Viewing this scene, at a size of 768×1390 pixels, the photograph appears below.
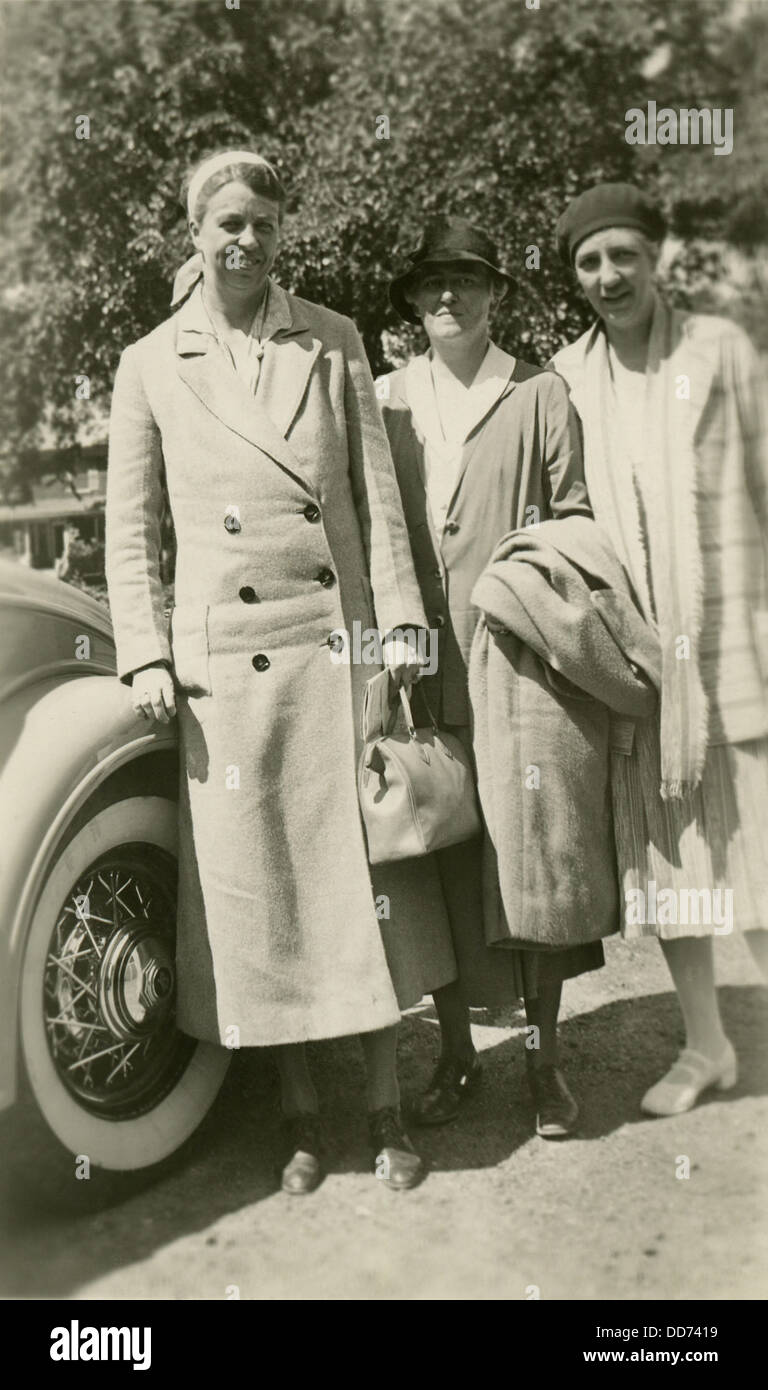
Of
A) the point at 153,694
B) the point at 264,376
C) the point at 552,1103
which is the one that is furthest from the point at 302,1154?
the point at 264,376

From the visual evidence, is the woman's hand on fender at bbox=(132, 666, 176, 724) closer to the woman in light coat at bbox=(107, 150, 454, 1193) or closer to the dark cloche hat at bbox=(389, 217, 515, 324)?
the woman in light coat at bbox=(107, 150, 454, 1193)

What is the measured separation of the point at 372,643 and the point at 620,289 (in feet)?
3.44

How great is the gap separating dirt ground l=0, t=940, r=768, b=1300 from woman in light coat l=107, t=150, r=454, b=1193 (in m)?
0.15

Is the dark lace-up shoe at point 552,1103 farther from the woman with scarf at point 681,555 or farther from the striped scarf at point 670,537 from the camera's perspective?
the striped scarf at point 670,537

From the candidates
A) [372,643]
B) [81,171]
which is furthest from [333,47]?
[372,643]

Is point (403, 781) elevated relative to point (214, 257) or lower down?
lower down

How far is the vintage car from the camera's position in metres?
2.69

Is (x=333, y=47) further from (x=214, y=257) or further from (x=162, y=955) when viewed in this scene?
(x=162, y=955)

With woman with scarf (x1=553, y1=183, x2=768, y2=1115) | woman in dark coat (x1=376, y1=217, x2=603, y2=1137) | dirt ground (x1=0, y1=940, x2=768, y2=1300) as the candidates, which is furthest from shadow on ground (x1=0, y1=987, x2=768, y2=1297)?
woman with scarf (x1=553, y1=183, x2=768, y2=1115)

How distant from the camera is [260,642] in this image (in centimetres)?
301

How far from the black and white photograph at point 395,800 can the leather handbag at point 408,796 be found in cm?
1

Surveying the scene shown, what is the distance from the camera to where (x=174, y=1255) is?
2697 mm

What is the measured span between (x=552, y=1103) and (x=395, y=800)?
927mm
